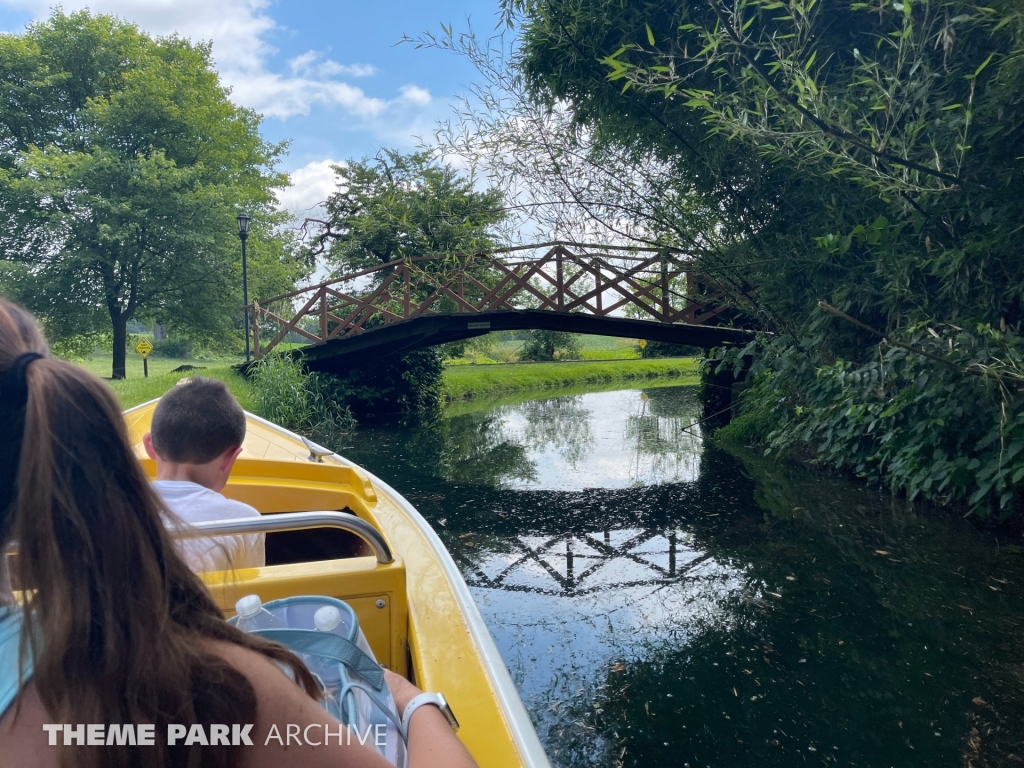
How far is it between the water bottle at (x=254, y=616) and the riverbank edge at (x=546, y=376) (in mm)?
13431

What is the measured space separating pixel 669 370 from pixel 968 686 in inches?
859

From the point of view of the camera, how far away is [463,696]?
142cm


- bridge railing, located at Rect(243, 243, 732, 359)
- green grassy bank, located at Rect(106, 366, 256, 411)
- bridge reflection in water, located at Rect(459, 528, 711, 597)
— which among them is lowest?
bridge reflection in water, located at Rect(459, 528, 711, 597)

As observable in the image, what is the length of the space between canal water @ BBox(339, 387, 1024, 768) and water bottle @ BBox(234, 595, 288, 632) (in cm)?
154

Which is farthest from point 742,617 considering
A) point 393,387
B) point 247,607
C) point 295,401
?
point 393,387

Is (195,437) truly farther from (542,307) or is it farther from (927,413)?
(542,307)

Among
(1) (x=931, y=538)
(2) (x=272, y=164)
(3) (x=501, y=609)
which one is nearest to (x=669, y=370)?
(2) (x=272, y=164)

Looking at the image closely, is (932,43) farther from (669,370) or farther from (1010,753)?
(669,370)

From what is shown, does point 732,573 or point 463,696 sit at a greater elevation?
point 463,696

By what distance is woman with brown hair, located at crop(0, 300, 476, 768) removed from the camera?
2.17 feet

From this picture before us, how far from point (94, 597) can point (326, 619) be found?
0.53 metres

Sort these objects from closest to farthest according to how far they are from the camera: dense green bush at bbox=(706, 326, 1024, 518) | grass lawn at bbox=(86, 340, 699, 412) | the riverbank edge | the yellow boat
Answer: the yellow boat, dense green bush at bbox=(706, 326, 1024, 518), grass lawn at bbox=(86, 340, 699, 412), the riverbank edge

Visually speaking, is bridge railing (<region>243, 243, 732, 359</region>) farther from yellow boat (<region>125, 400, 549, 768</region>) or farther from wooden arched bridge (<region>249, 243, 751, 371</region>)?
yellow boat (<region>125, 400, 549, 768</region>)

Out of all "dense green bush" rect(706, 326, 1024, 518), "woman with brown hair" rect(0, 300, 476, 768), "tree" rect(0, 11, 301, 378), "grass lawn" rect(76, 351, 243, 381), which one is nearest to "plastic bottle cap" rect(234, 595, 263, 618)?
"woman with brown hair" rect(0, 300, 476, 768)
